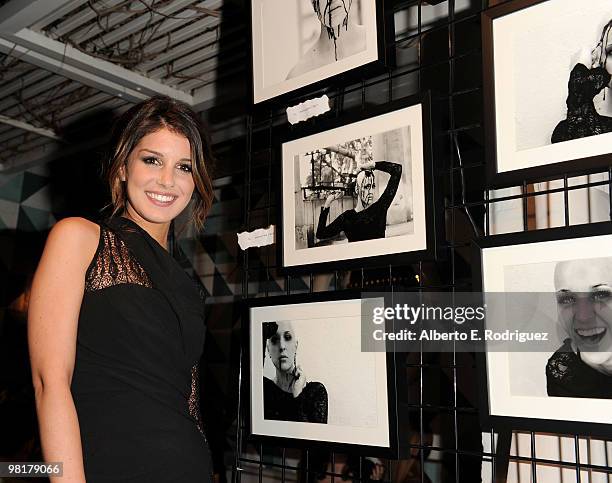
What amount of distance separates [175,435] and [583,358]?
0.75 meters

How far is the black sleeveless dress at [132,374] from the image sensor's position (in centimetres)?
115

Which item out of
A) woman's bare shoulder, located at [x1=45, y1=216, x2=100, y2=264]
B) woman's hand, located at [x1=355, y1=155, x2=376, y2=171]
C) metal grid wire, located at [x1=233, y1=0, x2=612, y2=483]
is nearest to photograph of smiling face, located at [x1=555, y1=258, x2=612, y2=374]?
metal grid wire, located at [x1=233, y1=0, x2=612, y2=483]

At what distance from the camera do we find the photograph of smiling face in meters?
0.99

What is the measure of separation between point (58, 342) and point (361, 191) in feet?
2.16

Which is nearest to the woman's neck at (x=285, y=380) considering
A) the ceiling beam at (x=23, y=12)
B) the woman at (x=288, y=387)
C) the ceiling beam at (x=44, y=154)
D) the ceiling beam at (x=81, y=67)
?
the woman at (x=288, y=387)

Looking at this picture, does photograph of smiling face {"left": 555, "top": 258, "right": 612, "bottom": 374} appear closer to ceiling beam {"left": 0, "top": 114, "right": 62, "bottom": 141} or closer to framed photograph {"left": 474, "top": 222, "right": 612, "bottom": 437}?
framed photograph {"left": 474, "top": 222, "right": 612, "bottom": 437}

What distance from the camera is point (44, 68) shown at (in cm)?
295

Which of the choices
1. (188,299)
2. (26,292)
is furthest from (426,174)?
(26,292)

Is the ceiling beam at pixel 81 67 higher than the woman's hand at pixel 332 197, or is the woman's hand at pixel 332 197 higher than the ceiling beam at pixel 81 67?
the ceiling beam at pixel 81 67

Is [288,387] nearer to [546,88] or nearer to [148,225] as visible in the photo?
[148,225]

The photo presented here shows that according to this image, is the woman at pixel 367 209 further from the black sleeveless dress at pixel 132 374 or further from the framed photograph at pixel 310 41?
the black sleeveless dress at pixel 132 374

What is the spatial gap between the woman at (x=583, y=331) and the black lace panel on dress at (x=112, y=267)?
0.76 meters

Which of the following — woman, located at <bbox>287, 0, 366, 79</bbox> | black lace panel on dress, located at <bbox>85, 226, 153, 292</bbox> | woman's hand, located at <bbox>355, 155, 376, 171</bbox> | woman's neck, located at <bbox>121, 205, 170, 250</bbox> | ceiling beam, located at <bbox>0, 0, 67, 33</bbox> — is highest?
ceiling beam, located at <bbox>0, 0, 67, 33</bbox>

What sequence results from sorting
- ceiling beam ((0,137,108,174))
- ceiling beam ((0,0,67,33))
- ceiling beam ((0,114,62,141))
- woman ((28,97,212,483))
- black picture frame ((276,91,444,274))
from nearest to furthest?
1. woman ((28,97,212,483))
2. black picture frame ((276,91,444,274))
3. ceiling beam ((0,0,67,33))
4. ceiling beam ((0,114,62,141))
5. ceiling beam ((0,137,108,174))
